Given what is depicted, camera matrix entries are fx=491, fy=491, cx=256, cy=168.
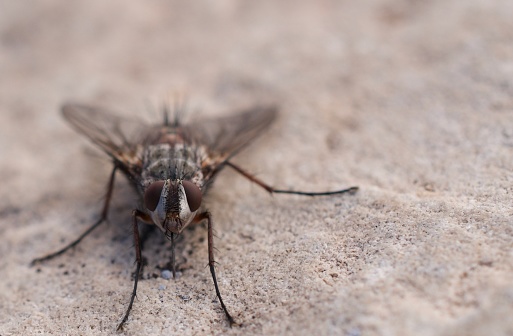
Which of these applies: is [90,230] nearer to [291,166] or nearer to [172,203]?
[172,203]

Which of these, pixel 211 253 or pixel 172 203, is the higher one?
pixel 172 203

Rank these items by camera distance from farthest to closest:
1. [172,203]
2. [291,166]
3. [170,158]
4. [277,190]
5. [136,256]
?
[291,166]
[277,190]
[170,158]
[136,256]
[172,203]

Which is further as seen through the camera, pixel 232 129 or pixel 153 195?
pixel 232 129

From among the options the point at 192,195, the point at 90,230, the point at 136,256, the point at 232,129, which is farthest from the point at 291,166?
the point at 90,230

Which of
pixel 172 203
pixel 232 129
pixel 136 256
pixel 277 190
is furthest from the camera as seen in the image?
pixel 232 129

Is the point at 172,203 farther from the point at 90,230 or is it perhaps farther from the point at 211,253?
the point at 90,230

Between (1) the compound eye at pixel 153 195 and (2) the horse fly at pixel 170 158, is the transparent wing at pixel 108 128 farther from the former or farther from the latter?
(1) the compound eye at pixel 153 195

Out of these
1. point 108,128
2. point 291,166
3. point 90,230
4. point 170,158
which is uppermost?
point 108,128

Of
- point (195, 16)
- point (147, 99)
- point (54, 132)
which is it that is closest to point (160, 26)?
point (195, 16)
